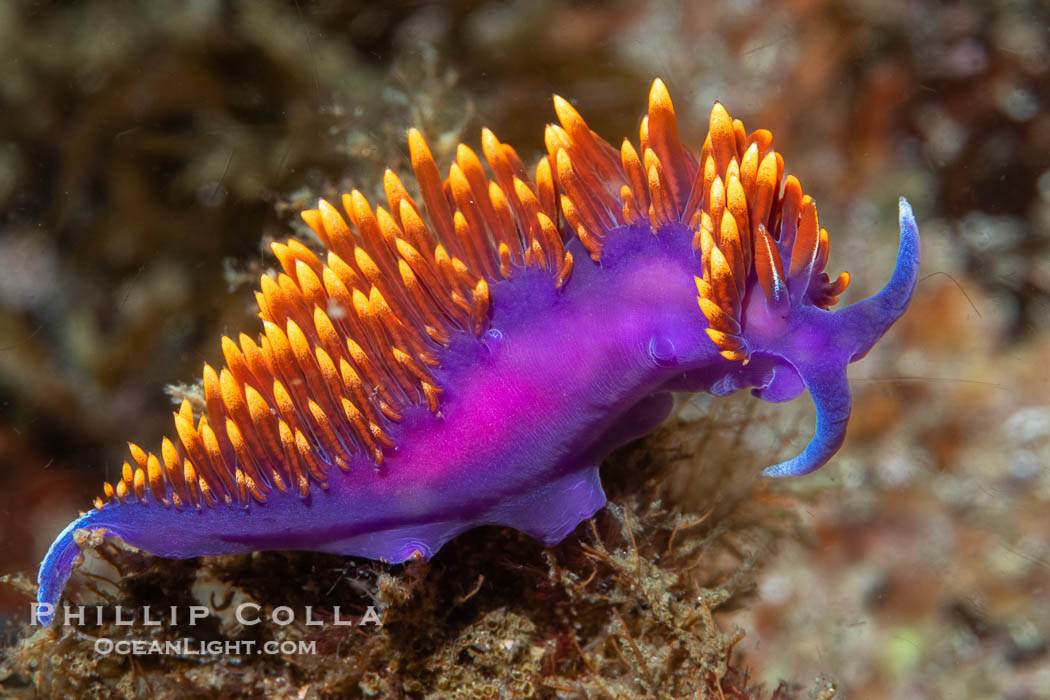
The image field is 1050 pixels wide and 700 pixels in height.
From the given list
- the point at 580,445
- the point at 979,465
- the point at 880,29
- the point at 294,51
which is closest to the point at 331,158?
the point at 294,51

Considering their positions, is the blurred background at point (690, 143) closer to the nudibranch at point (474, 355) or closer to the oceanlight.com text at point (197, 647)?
the oceanlight.com text at point (197, 647)

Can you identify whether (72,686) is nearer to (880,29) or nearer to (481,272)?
(481,272)

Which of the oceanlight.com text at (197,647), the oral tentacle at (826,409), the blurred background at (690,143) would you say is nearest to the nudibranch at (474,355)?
the oral tentacle at (826,409)

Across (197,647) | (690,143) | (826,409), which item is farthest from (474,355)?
(690,143)

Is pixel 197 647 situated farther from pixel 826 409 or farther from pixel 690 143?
pixel 690 143

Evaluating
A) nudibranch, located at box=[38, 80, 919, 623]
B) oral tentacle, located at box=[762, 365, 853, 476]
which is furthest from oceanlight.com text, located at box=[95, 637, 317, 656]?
oral tentacle, located at box=[762, 365, 853, 476]
